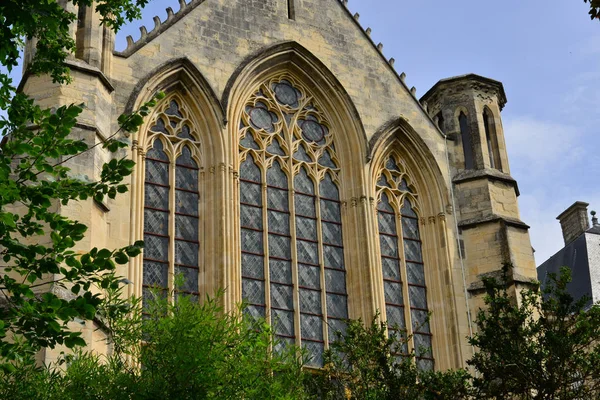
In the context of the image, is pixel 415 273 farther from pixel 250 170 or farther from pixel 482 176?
pixel 250 170

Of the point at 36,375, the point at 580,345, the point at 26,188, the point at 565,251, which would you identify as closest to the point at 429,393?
the point at 580,345

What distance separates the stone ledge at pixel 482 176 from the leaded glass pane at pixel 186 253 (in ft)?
17.4

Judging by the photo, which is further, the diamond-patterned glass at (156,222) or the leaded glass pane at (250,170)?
the leaded glass pane at (250,170)

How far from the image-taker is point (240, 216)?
1816 centimetres

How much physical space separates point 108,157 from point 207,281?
2.38 metres

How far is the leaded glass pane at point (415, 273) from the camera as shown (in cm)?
1934

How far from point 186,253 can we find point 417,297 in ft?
13.6

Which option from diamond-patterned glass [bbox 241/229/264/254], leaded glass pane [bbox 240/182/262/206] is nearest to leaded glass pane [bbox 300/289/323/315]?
diamond-patterned glass [bbox 241/229/264/254]

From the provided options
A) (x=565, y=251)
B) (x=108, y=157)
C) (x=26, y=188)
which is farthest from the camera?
(x=565, y=251)

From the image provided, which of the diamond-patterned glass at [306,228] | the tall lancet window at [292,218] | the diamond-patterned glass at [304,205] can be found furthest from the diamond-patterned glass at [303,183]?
the diamond-patterned glass at [306,228]

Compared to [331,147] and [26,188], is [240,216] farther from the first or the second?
[26,188]

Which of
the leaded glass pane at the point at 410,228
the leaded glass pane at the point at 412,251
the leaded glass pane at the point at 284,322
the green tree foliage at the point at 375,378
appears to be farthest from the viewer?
the leaded glass pane at the point at 410,228

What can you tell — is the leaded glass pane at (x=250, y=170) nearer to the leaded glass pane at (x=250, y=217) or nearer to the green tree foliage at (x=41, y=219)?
the leaded glass pane at (x=250, y=217)

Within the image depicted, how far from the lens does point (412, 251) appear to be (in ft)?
64.5
